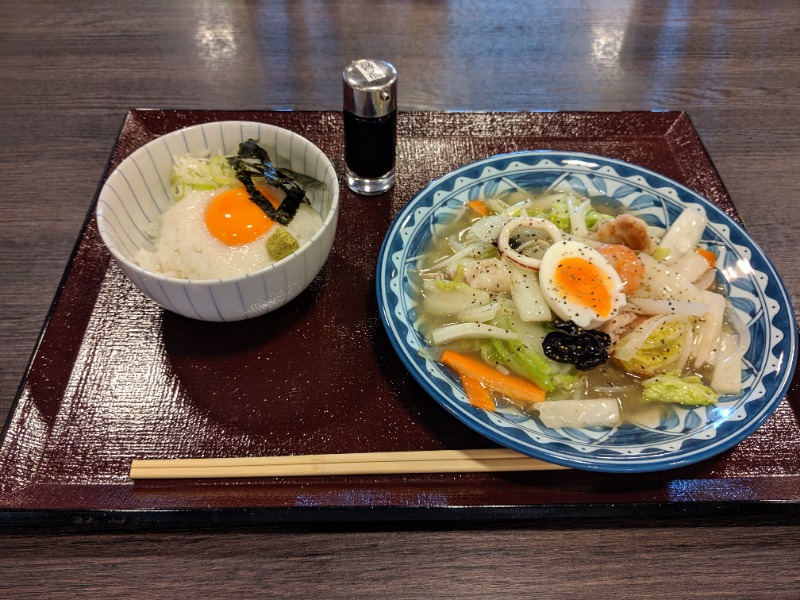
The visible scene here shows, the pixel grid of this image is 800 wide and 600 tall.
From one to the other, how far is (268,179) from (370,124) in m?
0.40

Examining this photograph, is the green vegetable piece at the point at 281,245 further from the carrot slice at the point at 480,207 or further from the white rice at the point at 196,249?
the carrot slice at the point at 480,207

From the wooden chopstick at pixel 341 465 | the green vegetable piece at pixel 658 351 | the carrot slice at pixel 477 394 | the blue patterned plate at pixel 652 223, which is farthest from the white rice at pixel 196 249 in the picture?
the green vegetable piece at pixel 658 351

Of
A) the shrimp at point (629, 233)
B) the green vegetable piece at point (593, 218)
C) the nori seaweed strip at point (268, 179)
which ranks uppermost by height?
the nori seaweed strip at point (268, 179)

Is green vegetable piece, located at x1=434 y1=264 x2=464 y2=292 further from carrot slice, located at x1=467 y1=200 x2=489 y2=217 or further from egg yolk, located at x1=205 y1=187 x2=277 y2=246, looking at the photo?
egg yolk, located at x1=205 y1=187 x2=277 y2=246

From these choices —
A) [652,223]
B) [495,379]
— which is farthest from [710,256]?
[495,379]

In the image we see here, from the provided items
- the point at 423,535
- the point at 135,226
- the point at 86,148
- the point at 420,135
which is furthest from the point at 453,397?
the point at 86,148

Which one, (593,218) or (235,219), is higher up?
(235,219)

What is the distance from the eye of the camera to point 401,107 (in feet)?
9.18

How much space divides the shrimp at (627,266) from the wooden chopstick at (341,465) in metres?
0.65

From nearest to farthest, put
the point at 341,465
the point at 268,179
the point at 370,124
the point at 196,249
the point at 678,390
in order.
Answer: the point at 341,465, the point at 678,390, the point at 196,249, the point at 268,179, the point at 370,124

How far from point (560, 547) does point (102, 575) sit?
3.67ft

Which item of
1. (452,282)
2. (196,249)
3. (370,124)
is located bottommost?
(452,282)

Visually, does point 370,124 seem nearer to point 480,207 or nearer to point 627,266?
point 480,207

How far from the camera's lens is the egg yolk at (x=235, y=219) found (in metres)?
1.72
